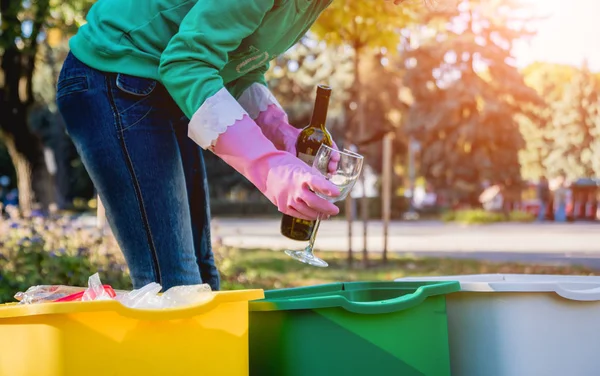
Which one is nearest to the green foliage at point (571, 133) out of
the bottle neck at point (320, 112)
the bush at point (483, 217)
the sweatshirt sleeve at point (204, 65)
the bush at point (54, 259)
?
the bush at point (483, 217)

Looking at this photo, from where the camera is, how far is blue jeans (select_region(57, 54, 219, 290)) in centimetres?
190

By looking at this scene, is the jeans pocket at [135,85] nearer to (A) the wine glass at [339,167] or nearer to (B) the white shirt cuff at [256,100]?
(B) the white shirt cuff at [256,100]

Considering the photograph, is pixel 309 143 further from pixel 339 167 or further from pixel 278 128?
pixel 339 167

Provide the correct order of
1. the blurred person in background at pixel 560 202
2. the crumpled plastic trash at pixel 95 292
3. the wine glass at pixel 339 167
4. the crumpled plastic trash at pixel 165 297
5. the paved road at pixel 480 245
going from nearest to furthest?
the crumpled plastic trash at pixel 165 297, the crumpled plastic trash at pixel 95 292, the wine glass at pixel 339 167, the paved road at pixel 480 245, the blurred person in background at pixel 560 202

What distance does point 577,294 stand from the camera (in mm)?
1896

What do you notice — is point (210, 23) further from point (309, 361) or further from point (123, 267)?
point (123, 267)

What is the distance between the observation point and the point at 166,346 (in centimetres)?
149

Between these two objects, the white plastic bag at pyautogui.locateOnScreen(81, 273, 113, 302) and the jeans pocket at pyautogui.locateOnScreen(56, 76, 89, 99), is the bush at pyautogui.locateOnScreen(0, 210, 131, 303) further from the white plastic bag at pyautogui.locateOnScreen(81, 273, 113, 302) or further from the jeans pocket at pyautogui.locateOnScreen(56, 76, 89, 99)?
the white plastic bag at pyautogui.locateOnScreen(81, 273, 113, 302)

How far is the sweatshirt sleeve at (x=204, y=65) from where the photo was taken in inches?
65.7

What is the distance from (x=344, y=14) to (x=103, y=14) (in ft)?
18.4

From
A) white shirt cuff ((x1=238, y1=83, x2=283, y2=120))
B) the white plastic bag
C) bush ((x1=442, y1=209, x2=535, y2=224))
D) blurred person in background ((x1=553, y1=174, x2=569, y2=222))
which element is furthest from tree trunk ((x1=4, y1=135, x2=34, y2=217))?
blurred person in background ((x1=553, y1=174, x2=569, y2=222))

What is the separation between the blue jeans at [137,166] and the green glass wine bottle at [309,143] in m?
0.32

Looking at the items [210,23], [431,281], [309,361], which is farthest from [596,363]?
[210,23]

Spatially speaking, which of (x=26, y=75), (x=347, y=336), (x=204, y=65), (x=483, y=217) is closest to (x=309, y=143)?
(x=204, y=65)
